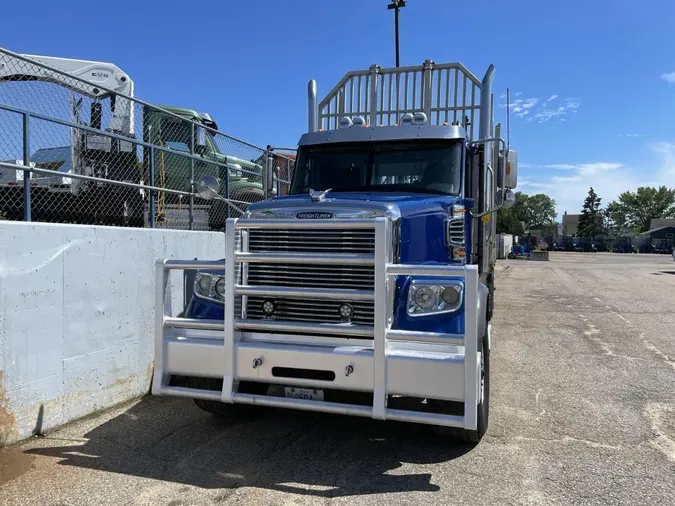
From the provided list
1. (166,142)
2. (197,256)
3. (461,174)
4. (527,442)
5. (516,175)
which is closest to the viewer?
(527,442)

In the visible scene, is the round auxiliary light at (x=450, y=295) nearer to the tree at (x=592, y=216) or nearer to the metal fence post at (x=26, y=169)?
the metal fence post at (x=26, y=169)

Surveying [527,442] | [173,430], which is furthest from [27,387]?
[527,442]

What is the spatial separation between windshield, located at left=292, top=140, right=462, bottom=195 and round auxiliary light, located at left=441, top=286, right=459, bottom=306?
60.7 inches

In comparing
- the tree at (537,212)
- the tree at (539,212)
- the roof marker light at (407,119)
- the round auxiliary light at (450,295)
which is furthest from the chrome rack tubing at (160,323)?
the tree at (539,212)

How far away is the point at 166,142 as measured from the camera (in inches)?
273

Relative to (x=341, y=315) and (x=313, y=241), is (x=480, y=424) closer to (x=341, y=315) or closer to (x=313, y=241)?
(x=341, y=315)

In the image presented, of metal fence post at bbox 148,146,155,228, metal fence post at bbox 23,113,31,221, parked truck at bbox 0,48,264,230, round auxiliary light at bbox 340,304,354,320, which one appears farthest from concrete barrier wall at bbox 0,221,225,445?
round auxiliary light at bbox 340,304,354,320

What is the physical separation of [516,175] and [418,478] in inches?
131

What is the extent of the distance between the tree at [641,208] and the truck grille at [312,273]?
107658 mm

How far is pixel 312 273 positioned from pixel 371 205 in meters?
0.65

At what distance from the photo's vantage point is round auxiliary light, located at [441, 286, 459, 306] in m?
3.60

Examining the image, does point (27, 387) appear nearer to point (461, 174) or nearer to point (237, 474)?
point (237, 474)

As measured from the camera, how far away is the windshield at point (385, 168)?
5047 mm

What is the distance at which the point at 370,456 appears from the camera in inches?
155
